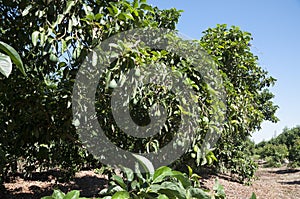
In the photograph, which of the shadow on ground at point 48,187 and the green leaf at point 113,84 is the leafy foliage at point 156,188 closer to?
the green leaf at point 113,84

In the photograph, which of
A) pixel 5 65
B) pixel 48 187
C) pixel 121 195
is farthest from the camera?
pixel 48 187

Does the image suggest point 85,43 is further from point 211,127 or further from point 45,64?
point 211,127

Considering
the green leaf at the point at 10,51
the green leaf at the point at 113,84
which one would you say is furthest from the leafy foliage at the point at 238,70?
the green leaf at the point at 10,51

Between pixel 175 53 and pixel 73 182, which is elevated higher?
pixel 175 53

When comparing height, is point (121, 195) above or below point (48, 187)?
above

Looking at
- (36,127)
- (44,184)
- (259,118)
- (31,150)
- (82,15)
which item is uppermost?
(82,15)

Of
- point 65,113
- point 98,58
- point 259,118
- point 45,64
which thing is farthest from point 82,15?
point 259,118

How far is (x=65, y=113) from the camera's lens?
7.82 feet

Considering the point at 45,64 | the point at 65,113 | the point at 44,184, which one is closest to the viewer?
the point at 45,64

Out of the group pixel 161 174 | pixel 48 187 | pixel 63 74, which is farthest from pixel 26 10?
pixel 48 187

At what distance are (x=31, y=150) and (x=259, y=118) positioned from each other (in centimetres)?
427

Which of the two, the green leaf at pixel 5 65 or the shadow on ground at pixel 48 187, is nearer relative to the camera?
the green leaf at pixel 5 65

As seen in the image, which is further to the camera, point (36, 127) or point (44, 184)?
point (44, 184)

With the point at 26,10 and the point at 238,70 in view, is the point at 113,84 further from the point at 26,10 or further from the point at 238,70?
the point at 238,70
